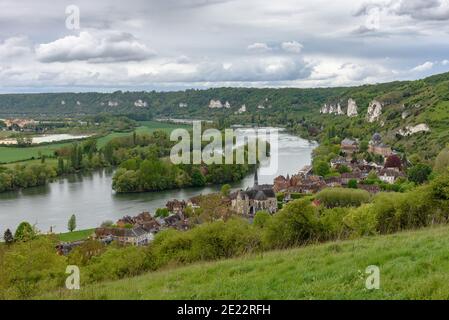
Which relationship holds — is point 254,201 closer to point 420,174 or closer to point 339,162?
point 420,174

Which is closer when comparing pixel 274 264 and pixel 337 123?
pixel 274 264

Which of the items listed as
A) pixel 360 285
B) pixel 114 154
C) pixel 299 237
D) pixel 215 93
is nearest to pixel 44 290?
pixel 360 285

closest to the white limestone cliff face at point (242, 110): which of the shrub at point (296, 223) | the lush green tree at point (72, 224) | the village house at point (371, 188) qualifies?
the village house at point (371, 188)

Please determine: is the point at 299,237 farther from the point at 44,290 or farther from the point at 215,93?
the point at 215,93

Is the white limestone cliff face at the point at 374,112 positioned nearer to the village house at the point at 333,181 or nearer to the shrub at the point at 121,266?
the village house at the point at 333,181

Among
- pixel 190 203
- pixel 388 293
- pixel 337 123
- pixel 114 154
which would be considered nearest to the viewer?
pixel 388 293

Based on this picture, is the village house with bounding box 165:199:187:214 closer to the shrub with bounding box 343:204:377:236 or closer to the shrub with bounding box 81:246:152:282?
the shrub with bounding box 343:204:377:236
